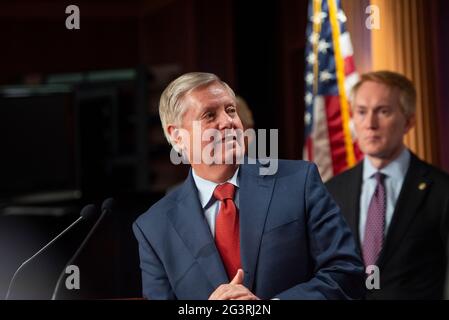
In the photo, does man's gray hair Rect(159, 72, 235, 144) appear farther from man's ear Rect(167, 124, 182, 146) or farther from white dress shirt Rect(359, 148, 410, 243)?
white dress shirt Rect(359, 148, 410, 243)

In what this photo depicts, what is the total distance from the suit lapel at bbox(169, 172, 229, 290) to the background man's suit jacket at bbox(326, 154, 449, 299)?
599 millimetres

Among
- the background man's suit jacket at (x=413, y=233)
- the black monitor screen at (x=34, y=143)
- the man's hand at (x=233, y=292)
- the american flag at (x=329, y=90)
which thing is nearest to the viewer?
the man's hand at (x=233, y=292)

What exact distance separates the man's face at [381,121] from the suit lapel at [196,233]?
778mm

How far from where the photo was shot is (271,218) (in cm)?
204

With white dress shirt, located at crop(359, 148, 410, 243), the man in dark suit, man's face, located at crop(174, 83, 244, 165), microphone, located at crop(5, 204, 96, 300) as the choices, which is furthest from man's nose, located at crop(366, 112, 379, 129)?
microphone, located at crop(5, 204, 96, 300)

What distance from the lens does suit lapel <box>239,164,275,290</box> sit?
2.03m

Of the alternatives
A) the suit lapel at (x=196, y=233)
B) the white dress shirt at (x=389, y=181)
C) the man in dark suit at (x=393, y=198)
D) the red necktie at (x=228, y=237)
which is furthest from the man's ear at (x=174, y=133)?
the white dress shirt at (x=389, y=181)

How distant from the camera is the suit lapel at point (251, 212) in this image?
6.64 feet

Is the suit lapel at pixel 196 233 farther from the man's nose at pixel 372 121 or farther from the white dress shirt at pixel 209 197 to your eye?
the man's nose at pixel 372 121

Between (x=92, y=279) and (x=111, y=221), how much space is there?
0.24m

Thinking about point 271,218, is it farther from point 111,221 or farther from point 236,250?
point 111,221

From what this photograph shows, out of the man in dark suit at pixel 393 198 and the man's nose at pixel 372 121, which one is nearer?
the man in dark suit at pixel 393 198

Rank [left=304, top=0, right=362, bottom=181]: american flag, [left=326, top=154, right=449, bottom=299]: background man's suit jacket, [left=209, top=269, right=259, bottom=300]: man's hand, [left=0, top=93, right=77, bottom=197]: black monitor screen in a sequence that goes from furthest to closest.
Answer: [left=0, top=93, right=77, bottom=197]: black monitor screen, [left=304, top=0, right=362, bottom=181]: american flag, [left=326, top=154, right=449, bottom=299]: background man's suit jacket, [left=209, top=269, right=259, bottom=300]: man's hand
